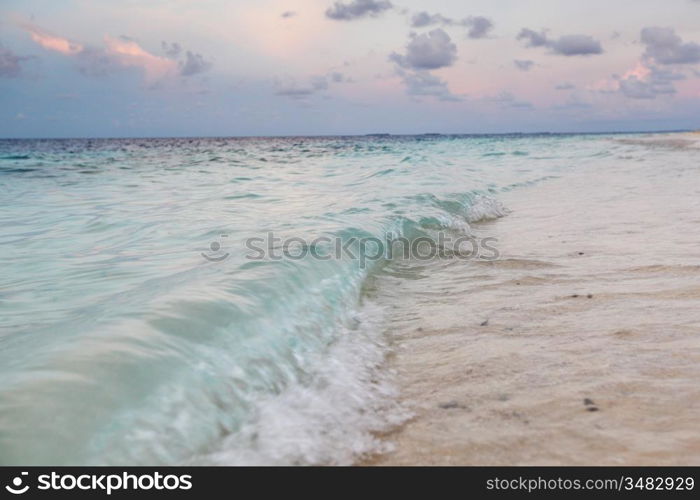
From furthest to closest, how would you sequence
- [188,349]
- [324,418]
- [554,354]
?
[554,354] < [188,349] < [324,418]

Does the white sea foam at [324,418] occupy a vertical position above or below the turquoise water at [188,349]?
below

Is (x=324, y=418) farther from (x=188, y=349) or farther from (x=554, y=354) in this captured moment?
(x=554, y=354)

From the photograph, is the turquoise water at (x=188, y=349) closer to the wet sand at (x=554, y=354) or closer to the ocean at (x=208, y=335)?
the ocean at (x=208, y=335)

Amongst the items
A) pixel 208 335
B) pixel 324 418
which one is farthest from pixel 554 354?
pixel 208 335

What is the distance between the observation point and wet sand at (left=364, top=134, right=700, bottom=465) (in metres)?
1.74

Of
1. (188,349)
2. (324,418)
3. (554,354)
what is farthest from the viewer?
(554,354)

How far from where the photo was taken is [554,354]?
8.13ft

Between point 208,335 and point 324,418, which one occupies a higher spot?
point 208,335

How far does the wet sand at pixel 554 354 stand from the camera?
1.74 meters

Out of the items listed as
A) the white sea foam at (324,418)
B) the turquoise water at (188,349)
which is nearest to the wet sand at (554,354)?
the white sea foam at (324,418)

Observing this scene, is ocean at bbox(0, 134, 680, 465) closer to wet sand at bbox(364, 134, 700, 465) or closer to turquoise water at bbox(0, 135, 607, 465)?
turquoise water at bbox(0, 135, 607, 465)

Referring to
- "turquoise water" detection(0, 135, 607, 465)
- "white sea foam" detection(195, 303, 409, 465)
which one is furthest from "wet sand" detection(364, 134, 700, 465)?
"turquoise water" detection(0, 135, 607, 465)

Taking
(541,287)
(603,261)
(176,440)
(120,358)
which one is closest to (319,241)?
(541,287)
